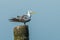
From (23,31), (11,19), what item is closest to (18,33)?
(23,31)

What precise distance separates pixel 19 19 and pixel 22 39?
0.15m

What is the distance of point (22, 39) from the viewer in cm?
83

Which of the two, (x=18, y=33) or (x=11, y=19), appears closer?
(x=18, y=33)

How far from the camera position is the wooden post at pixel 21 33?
831mm

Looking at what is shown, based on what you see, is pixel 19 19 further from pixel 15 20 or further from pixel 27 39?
pixel 27 39

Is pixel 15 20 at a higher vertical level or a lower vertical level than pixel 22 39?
higher

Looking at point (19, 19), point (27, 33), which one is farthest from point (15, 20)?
point (27, 33)

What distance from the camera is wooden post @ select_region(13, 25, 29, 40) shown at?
2.73 ft

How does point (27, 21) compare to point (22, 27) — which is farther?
point (27, 21)

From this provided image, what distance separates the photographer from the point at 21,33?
2.73 ft

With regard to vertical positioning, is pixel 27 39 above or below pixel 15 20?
below

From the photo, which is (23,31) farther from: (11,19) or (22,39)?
(11,19)

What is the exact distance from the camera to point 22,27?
2.79 ft

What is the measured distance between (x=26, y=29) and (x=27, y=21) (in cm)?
11
